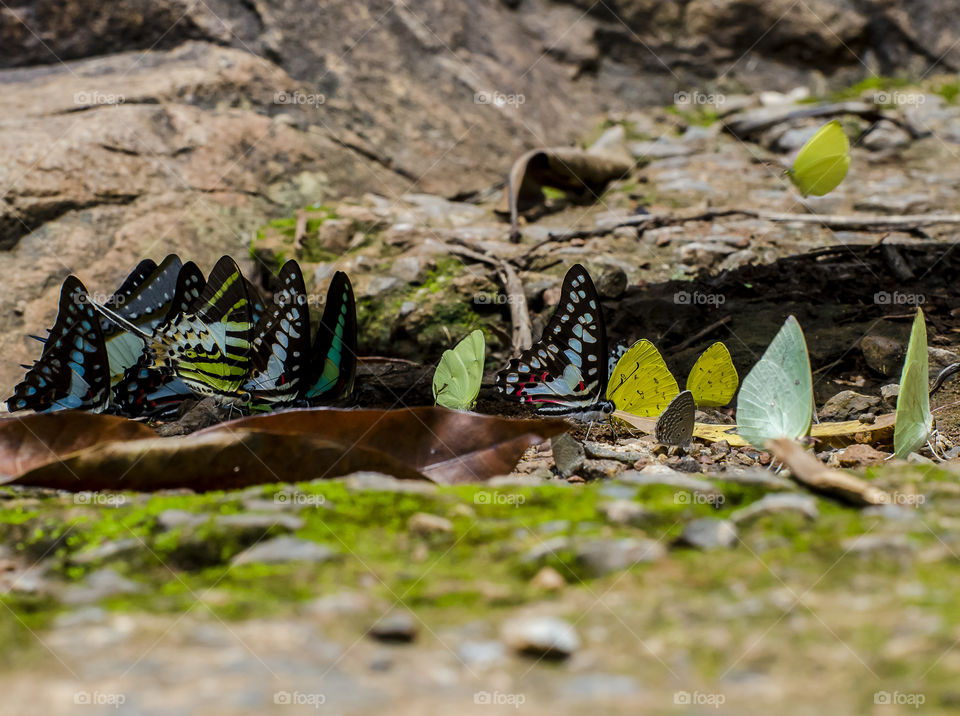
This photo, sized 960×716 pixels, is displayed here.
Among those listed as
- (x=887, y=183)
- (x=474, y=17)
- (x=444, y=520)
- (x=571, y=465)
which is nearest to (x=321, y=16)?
(x=474, y=17)

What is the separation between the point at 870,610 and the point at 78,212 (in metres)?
4.19

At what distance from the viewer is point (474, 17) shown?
627 cm

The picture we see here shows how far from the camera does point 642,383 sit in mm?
2789

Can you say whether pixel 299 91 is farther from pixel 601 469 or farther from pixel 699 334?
pixel 601 469

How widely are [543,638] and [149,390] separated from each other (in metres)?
2.44

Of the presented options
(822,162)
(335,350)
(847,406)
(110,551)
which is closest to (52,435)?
(110,551)

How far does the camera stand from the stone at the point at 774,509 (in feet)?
4.29

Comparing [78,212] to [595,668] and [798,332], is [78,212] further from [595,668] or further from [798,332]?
[595,668]

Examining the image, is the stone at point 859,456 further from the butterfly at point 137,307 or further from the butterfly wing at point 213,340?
the butterfly at point 137,307

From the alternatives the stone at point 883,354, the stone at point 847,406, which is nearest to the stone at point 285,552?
the stone at point 847,406

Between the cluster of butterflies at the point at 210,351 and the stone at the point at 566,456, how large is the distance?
32.0 inches

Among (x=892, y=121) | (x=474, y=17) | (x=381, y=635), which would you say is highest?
(x=474, y=17)

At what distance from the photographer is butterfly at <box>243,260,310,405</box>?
2.61 m

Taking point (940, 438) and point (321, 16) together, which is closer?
point (940, 438)
